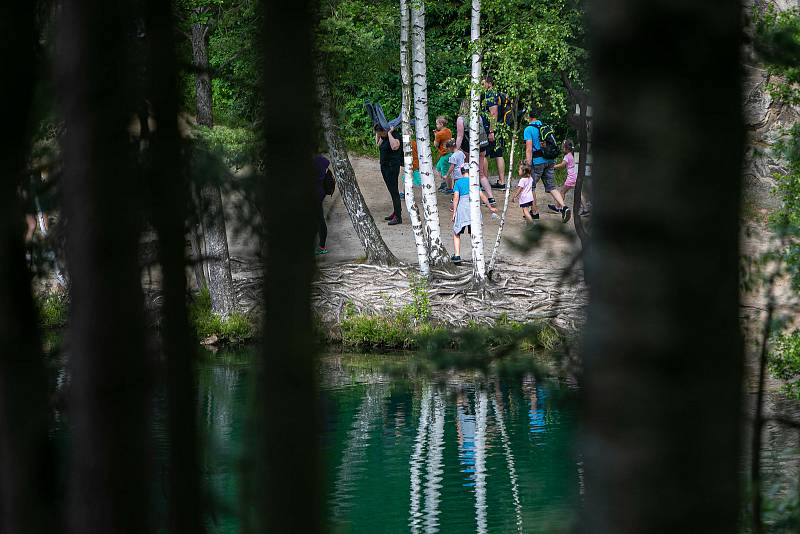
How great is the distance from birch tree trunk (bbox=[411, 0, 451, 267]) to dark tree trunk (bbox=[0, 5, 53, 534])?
1341 centimetres

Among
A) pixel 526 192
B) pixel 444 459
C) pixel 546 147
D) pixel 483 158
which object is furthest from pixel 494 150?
pixel 444 459

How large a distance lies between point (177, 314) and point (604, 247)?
284 centimetres

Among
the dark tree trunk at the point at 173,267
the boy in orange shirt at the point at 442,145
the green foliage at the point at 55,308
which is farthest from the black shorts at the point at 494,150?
the dark tree trunk at the point at 173,267

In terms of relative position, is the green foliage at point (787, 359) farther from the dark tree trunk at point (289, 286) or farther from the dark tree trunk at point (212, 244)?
the dark tree trunk at point (212, 244)

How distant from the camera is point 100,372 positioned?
12.9 feet

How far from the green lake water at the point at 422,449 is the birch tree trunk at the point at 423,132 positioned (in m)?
2.60

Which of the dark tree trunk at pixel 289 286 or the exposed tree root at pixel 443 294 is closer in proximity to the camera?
the dark tree trunk at pixel 289 286

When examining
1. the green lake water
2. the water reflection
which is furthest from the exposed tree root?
the water reflection

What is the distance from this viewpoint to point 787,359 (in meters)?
9.41

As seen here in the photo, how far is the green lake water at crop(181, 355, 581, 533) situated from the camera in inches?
465

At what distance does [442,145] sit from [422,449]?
972 cm

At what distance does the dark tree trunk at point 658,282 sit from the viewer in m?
1.63

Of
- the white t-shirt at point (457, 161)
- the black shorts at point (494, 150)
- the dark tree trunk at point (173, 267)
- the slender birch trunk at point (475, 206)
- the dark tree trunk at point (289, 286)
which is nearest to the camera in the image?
the dark tree trunk at point (289, 286)

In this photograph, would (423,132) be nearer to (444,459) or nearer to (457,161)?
(457,161)
